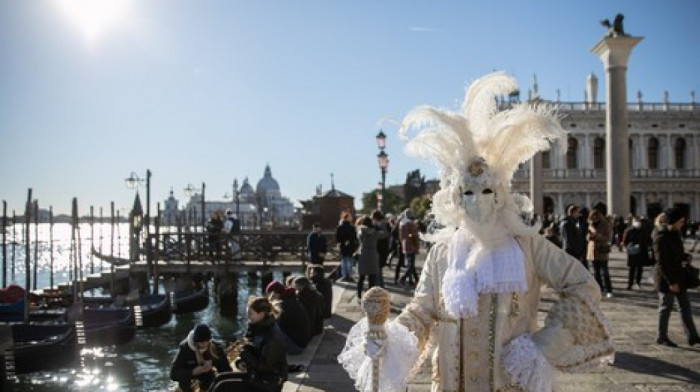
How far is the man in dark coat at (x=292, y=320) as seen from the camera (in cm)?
673

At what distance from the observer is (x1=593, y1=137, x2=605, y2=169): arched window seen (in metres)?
47.7

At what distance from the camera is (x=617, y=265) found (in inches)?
631

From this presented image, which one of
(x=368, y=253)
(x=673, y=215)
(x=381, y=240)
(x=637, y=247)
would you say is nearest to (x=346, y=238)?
(x=381, y=240)

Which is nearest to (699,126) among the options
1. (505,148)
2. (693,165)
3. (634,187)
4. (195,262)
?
(693,165)

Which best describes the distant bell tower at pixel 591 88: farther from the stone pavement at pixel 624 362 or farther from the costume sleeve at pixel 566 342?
the costume sleeve at pixel 566 342

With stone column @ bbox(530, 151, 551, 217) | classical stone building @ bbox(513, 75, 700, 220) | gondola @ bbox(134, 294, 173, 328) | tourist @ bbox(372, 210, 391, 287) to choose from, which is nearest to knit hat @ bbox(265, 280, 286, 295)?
tourist @ bbox(372, 210, 391, 287)

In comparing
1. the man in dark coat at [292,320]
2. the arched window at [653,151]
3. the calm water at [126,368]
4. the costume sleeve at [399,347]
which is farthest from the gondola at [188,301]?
the arched window at [653,151]

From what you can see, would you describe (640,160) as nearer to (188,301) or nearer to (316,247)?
(188,301)

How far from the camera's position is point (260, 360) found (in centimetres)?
441

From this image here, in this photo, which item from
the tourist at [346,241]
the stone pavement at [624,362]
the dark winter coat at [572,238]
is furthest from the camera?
the tourist at [346,241]

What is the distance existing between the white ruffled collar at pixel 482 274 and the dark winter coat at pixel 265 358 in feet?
6.55

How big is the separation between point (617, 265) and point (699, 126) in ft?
127

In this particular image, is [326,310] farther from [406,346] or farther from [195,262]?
[195,262]

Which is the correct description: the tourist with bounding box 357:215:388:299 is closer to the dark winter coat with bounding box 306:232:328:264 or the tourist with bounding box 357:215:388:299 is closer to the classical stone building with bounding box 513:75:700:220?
the dark winter coat with bounding box 306:232:328:264
